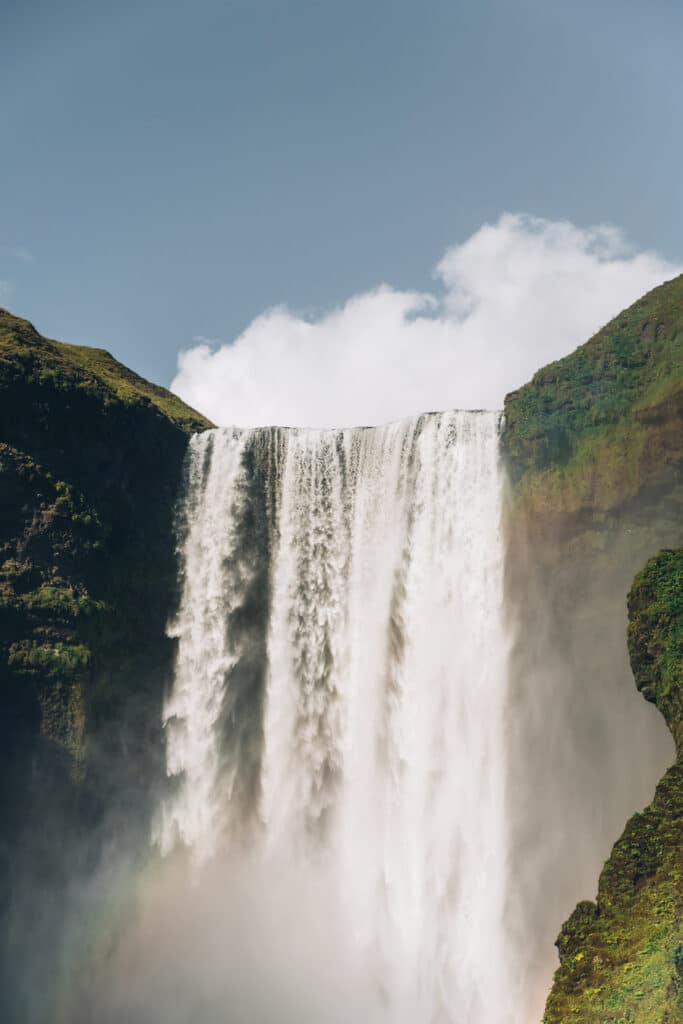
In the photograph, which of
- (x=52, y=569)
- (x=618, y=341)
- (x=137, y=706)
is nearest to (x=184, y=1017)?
(x=137, y=706)

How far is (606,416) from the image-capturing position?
27625 millimetres

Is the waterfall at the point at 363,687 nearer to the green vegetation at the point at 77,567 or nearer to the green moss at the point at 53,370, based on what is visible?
the green vegetation at the point at 77,567

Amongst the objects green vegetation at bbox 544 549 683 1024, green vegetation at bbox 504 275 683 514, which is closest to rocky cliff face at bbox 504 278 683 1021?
green vegetation at bbox 504 275 683 514

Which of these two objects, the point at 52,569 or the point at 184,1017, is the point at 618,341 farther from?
the point at 184,1017

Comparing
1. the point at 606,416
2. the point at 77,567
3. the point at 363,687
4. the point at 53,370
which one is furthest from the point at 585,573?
the point at 53,370

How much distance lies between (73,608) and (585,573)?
17.4 m

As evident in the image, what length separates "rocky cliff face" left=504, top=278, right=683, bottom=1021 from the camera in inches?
945

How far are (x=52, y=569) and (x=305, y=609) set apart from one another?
9228mm

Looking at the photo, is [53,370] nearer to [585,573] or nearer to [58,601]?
[58,601]

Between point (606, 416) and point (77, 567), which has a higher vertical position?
point (606, 416)

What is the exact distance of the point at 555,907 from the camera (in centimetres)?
2375

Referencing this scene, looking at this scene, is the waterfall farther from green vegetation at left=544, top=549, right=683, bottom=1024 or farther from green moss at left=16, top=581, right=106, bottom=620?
green vegetation at left=544, top=549, right=683, bottom=1024

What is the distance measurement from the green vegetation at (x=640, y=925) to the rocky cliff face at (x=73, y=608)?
1744cm

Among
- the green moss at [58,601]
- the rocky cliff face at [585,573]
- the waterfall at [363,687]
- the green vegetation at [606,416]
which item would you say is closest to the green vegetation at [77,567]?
the green moss at [58,601]
